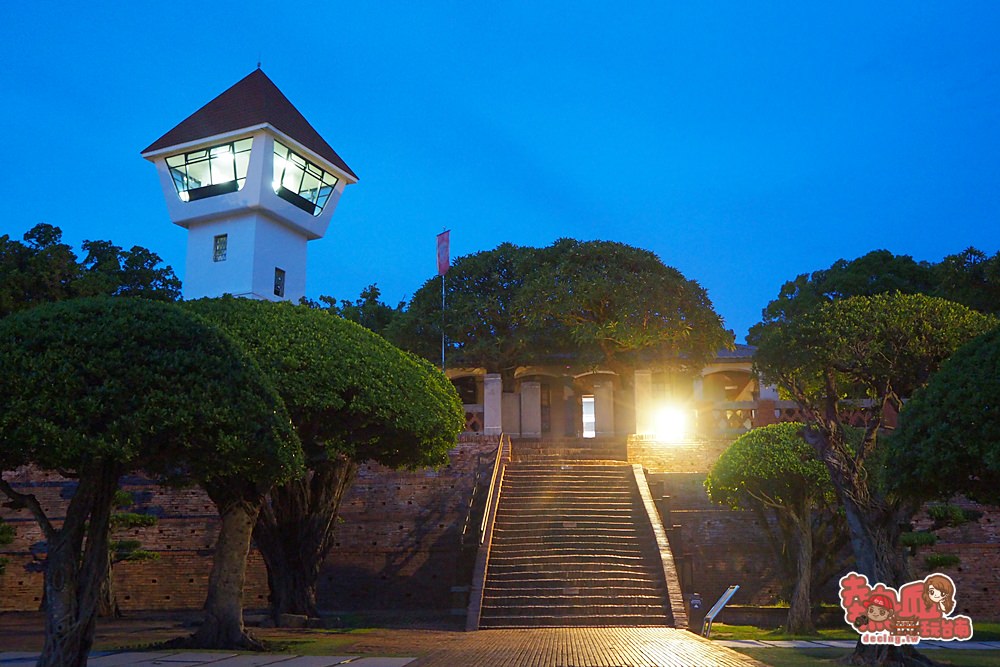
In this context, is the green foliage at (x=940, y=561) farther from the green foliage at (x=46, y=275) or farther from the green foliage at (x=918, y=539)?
the green foliage at (x=46, y=275)

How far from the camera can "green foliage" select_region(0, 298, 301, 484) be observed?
331 inches

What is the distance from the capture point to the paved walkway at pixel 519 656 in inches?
396

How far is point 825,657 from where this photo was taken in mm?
10977

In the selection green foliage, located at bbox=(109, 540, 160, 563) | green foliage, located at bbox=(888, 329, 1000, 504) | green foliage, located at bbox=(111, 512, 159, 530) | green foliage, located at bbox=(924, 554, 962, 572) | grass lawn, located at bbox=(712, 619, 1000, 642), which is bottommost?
grass lawn, located at bbox=(712, 619, 1000, 642)

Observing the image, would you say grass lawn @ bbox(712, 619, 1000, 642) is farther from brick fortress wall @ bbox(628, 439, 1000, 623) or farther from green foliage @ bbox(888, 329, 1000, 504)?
green foliage @ bbox(888, 329, 1000, 504)

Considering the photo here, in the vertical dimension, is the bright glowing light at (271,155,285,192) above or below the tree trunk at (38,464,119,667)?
above

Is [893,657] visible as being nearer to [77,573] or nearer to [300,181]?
[77,573]

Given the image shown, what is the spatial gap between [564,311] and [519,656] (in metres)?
16.1

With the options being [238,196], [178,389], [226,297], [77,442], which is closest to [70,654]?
[77,442]

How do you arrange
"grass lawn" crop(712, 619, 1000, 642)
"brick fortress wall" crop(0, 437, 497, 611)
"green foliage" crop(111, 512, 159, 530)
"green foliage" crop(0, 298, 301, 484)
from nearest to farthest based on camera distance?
1. "green foliage" crop(0, 298, 301, 484)
2. "grass lawn" crop(712, 619, 1000, 642)
3. "green foliage" crop(111, 512, 159, 530)
4. "brick fortress wall" crop(0, 437, 497, 611)

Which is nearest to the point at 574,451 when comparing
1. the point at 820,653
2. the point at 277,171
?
the point at 820,653

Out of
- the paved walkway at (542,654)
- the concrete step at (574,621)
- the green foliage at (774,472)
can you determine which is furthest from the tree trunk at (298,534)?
the green foliage at (774,472)

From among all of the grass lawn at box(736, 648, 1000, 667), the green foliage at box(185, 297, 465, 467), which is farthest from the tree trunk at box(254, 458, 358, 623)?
the grass lawn at box(736, 648, 1000, 667)

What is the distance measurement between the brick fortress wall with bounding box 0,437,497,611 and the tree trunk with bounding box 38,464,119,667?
10.5 m
